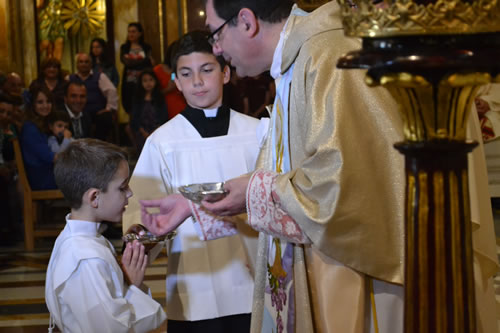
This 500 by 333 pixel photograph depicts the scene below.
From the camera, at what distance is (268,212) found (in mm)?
Result: 1902

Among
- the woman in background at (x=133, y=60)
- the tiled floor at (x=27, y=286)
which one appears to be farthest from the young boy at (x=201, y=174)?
the woman in background at (x=133, y=60)

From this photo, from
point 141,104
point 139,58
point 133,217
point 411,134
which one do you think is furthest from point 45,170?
point 411,134

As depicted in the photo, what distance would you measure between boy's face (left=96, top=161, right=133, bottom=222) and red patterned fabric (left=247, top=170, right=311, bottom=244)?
941mm

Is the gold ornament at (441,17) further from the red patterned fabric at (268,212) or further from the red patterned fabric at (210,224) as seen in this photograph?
the red patterned fabric at (210,224)

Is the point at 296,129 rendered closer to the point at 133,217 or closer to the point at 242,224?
the point at 242,224

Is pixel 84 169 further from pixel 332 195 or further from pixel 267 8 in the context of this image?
pixel 332 195

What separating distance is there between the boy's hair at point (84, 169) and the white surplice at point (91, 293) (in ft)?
0.47

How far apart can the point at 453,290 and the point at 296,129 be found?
109 cm

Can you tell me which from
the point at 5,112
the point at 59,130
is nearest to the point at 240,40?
the point at 5,112

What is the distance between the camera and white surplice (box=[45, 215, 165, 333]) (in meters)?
2.44

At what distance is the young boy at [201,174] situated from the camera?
3.16 meters

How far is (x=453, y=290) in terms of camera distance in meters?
0.92

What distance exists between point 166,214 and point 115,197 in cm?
25

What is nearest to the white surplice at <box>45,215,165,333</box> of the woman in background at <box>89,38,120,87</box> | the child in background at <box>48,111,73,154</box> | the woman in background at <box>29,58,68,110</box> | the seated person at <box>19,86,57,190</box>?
the seated person at <box>19,86,57,190</box>
